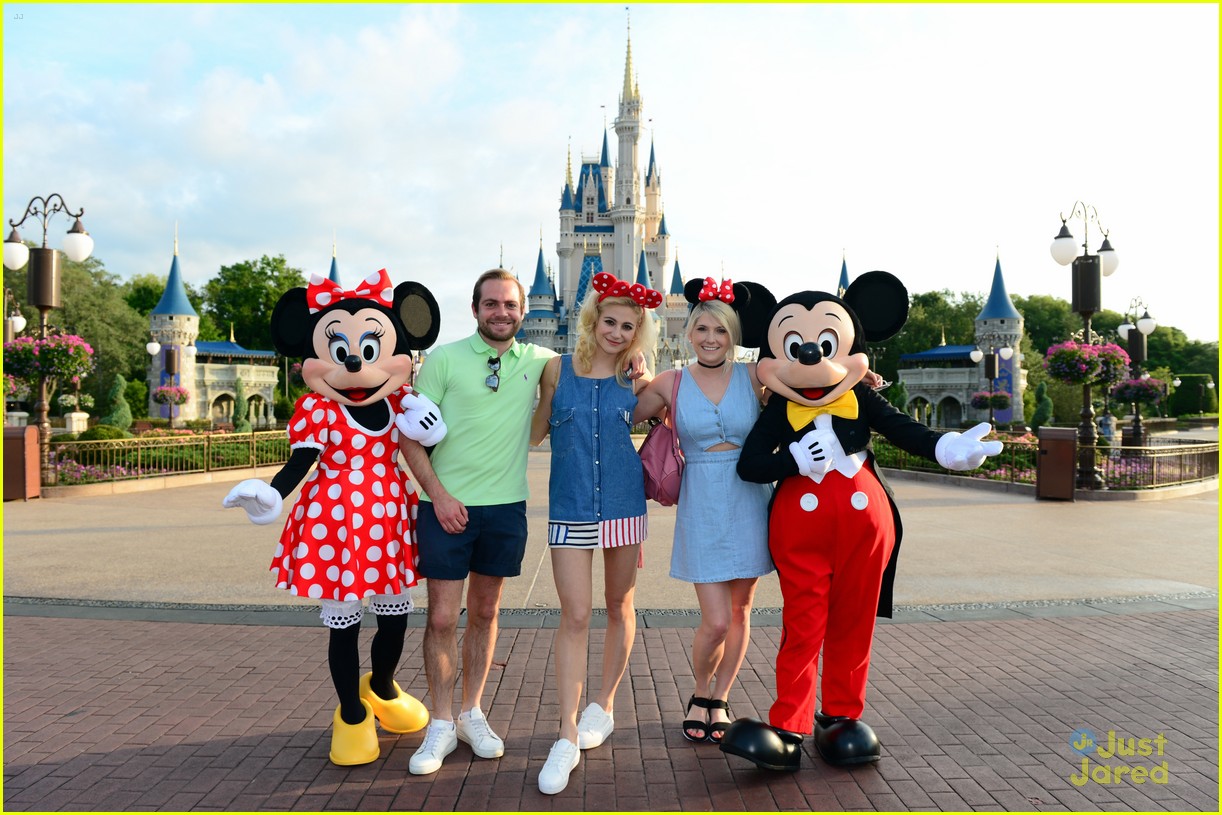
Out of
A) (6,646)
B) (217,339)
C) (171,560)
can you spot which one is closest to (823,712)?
(6,646)

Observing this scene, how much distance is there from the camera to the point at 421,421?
3.39 meters

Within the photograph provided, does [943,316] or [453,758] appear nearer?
[453,758]

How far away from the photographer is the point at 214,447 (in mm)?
16688

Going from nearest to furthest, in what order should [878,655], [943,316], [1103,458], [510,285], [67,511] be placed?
[510,285]
[878,655]
[67,511]
[1103,458]
[943,316]

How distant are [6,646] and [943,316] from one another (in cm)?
6690

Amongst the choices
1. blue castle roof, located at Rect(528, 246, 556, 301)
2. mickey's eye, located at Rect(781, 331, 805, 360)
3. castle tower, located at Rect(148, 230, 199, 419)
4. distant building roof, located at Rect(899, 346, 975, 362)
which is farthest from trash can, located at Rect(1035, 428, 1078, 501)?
blue castle roof, located at Rect(528, 246, 556, 301)

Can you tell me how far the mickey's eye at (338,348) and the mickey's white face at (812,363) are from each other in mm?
1914

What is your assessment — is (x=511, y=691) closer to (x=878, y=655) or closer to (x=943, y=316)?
(x=878, y=655)

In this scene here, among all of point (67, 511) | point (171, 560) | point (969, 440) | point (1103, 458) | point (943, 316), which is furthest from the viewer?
point (943, 316)

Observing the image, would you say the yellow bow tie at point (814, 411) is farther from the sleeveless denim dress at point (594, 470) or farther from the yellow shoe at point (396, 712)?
the yellow shoe at point (396, 712)

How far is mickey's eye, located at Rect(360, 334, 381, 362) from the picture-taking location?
360 centimetres

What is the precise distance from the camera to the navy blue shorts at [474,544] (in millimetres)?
3461

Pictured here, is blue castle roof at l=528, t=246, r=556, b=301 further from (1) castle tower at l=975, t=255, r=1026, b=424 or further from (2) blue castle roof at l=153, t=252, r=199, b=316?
(1) castle tower at l=975, t=255, r=1026, b=424

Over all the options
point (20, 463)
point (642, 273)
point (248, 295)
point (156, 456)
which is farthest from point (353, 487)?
point (642, 273)
